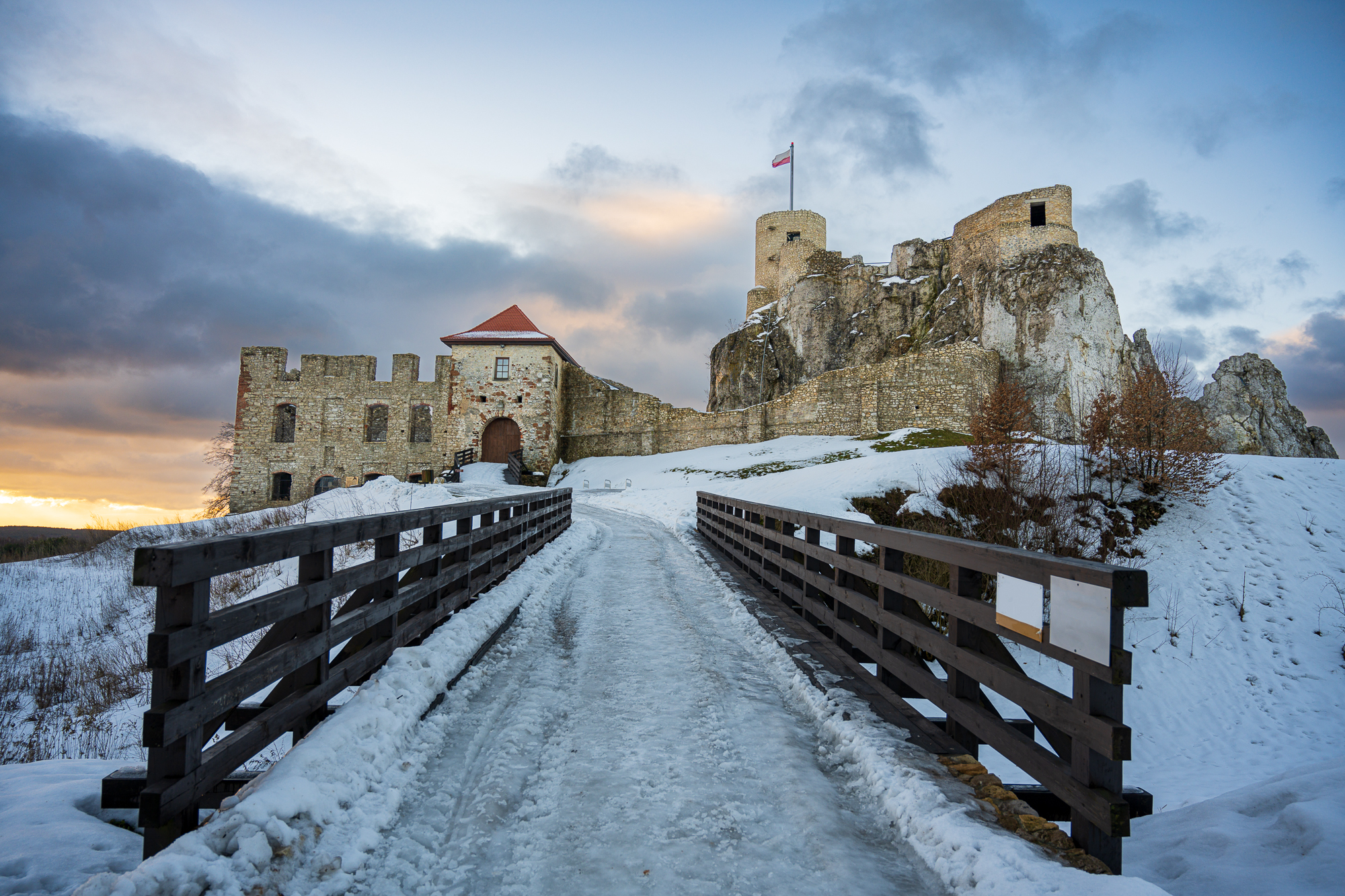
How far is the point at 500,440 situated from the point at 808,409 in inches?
625

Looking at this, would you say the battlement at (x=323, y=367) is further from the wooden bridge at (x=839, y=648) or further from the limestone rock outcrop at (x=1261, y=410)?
the limestone rock outcrop at (x=1261, y=410)

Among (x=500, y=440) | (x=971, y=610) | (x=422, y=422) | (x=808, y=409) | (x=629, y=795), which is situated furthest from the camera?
(x=422, y=422)

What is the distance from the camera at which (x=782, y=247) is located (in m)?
47.3

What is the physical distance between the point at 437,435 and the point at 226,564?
31.6 meters

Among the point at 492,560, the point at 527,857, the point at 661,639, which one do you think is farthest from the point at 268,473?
the point at 527,857

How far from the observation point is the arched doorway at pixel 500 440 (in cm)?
3198

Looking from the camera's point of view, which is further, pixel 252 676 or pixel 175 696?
pixel 252 676

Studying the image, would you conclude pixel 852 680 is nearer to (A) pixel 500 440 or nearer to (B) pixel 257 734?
(B) pixel 257 734

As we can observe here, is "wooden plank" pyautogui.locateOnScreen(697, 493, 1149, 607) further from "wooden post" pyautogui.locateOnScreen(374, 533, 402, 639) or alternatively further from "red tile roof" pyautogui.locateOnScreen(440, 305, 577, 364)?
"red tile roof" pyautogui.locateOnScreen(440, 305, 577, 364)

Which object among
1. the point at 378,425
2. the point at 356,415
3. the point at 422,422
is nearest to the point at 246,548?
the point at 356,415

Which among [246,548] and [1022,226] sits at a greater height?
[1022,226]

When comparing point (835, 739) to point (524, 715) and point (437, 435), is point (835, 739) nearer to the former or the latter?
point (524, 715)

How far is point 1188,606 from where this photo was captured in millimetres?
9148

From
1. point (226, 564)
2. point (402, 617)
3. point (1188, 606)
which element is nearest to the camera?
point (226, 564)
